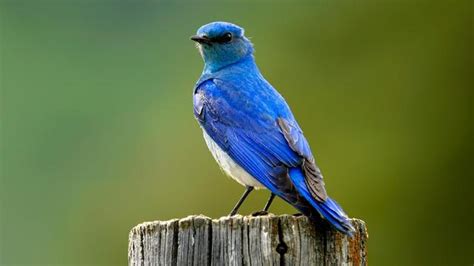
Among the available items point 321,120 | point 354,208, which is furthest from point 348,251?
point 321,120

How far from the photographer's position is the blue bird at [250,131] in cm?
892

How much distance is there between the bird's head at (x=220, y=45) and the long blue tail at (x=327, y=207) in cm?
248

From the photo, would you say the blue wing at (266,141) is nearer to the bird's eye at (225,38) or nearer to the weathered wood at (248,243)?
the weathered wood at (248,243)

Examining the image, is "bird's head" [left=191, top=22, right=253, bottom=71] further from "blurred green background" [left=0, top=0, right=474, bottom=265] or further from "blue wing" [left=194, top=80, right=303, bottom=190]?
"blurred green background" [left=0, top=0, right=474, bottom=265]

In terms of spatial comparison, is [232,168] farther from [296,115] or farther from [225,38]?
[296,115]

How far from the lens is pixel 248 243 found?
7.74m

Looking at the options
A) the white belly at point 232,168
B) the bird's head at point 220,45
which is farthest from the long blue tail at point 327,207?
the bird's head at point 220,45

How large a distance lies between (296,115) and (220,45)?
8039 millimetres

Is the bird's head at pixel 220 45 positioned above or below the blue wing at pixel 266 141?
above

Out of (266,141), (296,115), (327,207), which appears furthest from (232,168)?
(296,115)
